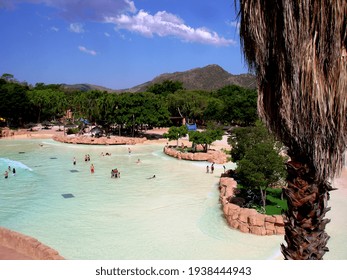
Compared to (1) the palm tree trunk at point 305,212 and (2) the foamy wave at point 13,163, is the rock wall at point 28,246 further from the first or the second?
(2) the foamy wave at point 13,163

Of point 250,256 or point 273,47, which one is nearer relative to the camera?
point 273,47

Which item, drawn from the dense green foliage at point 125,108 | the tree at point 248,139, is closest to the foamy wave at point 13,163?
the dense green foliage at point 125,108

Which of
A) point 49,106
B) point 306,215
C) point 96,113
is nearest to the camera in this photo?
point 306,215

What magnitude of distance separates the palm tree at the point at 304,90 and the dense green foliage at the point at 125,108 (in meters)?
46.4

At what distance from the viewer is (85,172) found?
31.3 meters

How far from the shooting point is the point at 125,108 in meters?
53.5

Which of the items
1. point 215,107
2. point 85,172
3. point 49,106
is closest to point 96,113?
point 49,106

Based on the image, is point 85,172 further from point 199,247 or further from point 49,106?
point 49,106

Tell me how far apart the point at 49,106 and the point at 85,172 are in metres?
44.8

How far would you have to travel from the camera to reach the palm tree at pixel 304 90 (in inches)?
190

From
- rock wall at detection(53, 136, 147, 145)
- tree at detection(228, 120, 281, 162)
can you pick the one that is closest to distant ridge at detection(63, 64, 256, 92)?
rock wall at detection(53, 136, 147, 145)

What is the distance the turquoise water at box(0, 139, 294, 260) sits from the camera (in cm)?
1452

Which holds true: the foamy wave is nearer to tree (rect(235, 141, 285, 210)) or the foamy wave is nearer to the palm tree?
tree (rect(235, 141, 285, 210))

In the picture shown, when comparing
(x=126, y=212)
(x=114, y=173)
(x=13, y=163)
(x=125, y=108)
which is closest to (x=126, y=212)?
(x=126, y=212)
